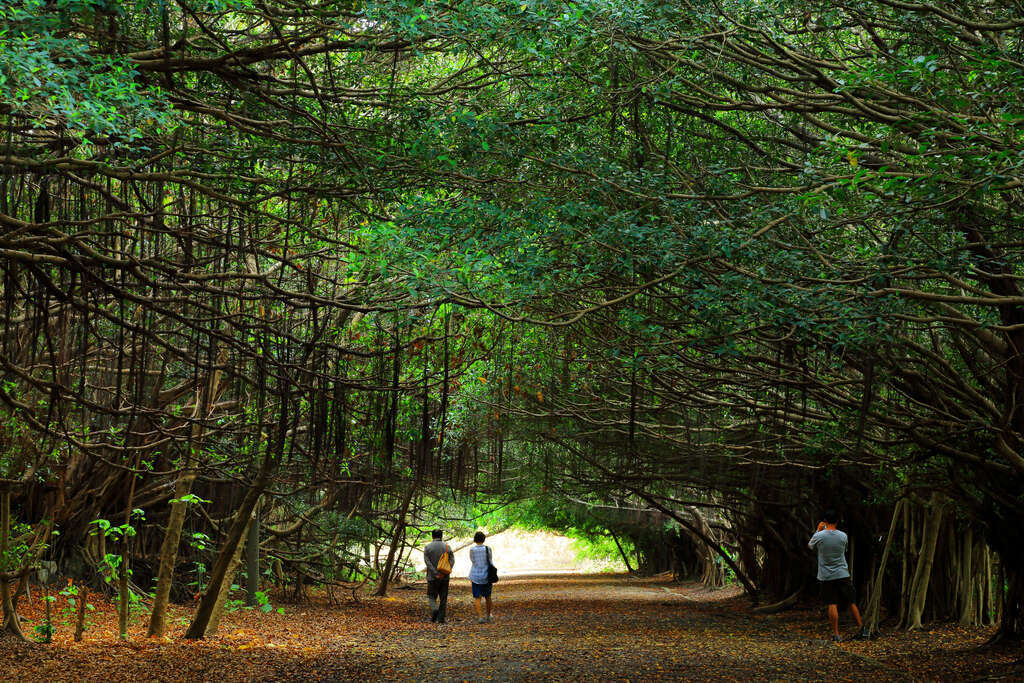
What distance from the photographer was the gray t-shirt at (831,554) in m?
9.97

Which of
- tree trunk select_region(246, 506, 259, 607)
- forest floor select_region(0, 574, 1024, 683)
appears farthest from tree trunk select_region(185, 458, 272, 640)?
tree trunk select_region(246, 506, 259, 607)

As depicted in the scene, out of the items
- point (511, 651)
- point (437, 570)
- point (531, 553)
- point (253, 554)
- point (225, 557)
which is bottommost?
point (531, 553)

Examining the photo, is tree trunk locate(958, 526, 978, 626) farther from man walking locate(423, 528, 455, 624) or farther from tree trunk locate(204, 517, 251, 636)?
tree trunk locate(204, 517, 251, 636)

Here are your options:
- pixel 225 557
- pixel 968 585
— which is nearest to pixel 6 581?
pixel 225 557

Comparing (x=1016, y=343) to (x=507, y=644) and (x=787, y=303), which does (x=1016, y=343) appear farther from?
(x=507, y=644)

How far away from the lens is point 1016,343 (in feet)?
23.6

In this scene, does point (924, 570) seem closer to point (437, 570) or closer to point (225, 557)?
point (437, 570)

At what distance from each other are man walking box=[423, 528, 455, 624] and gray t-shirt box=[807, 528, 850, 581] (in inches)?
208

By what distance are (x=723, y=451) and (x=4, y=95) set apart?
373 inches

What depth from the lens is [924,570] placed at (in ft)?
36.0

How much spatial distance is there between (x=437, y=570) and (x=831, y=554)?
5919 mm

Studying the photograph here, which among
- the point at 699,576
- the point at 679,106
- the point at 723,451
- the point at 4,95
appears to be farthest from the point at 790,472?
the point at 699,576

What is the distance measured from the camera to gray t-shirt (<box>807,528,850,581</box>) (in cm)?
997

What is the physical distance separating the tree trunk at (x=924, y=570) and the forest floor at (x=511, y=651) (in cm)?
28
